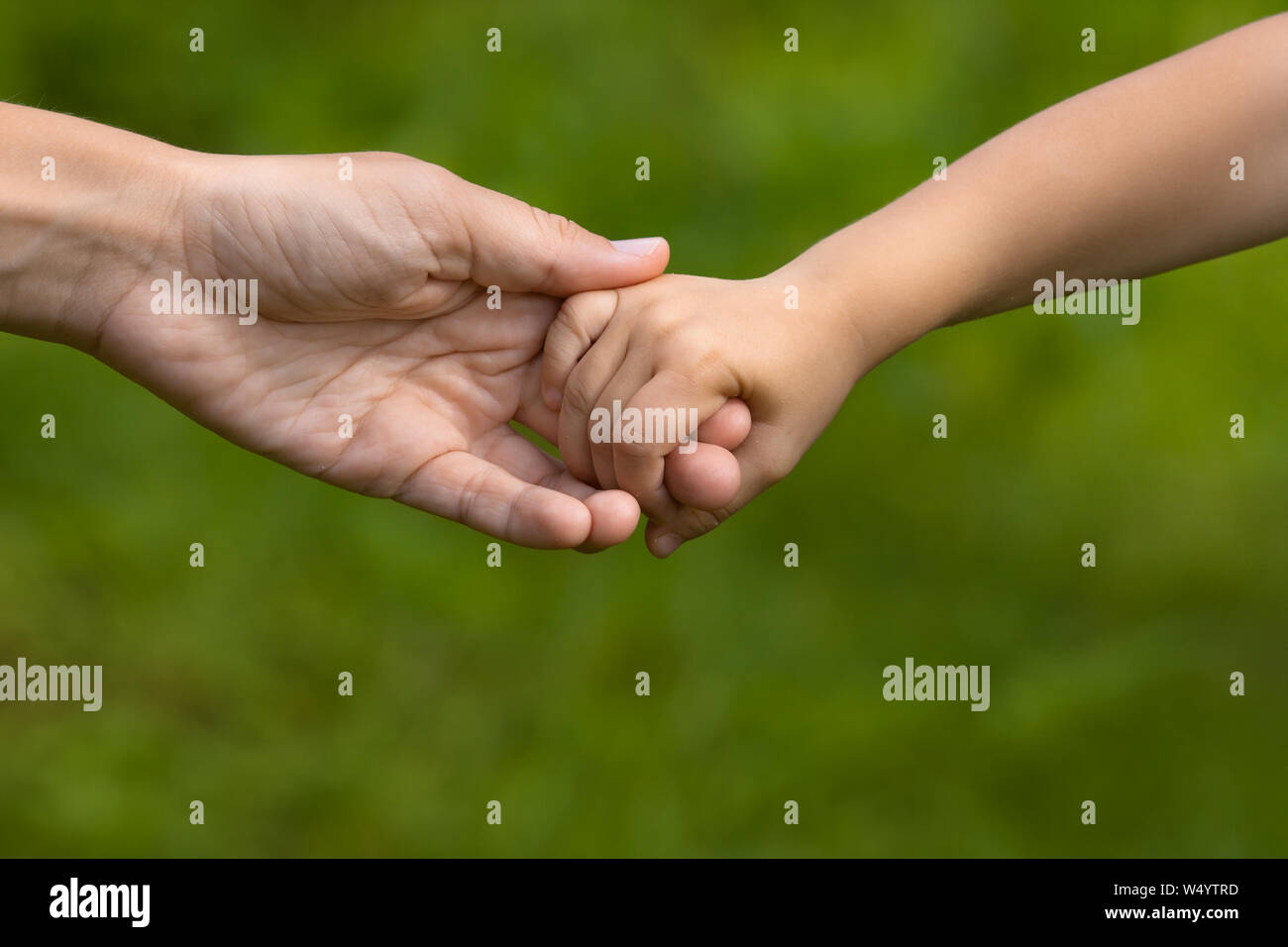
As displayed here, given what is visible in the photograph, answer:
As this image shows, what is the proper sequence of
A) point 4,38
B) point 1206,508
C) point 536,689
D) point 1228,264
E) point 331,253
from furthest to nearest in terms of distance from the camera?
point 4,38
point 1228,264
point 1206,508
point 536,689
point 331,253

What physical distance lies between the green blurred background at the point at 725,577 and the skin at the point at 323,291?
0.91 metres

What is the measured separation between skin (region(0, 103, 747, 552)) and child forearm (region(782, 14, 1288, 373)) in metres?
0.25

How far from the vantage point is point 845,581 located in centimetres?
257

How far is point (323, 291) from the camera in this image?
5.26ft

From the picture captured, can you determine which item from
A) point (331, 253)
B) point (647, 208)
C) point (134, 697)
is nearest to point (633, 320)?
point (331, 253)

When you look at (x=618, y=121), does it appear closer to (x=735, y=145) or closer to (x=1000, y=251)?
(x=735, y=145)

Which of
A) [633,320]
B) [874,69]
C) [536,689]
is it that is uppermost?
[874,69]

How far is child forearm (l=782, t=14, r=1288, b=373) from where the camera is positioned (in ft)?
5.00

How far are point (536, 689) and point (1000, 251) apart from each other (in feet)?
4.25

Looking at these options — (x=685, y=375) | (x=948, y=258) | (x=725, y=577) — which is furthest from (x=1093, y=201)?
(x=725, y=577)

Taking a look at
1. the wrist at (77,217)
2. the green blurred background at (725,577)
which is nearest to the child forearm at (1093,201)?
the wrist at (77,217)

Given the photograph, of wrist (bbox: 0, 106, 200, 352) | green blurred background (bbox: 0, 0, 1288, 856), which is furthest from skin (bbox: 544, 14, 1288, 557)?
green blurred background (bbox: 0, 0, 1288, 856)

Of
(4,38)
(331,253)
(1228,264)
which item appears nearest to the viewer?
(331,253)

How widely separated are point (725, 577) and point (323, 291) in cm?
118
